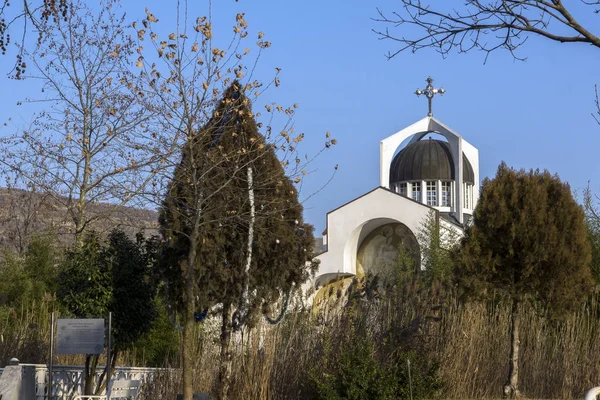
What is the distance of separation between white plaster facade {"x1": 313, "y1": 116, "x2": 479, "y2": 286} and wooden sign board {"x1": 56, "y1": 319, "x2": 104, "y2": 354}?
28173 millimetres

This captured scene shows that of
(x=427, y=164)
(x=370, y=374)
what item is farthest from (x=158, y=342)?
(x=427, y=164)

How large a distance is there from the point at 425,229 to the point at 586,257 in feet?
77.4

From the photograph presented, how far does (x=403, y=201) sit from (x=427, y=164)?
6.71 meters

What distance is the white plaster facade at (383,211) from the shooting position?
40.9 meters

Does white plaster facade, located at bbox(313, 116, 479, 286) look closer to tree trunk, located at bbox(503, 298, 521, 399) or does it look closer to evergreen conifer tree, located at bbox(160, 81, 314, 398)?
tree trunk, located at bbox(503, 298, 521, 399)

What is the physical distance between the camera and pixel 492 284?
1416 cm

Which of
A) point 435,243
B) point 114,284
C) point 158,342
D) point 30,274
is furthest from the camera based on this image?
point 435,243

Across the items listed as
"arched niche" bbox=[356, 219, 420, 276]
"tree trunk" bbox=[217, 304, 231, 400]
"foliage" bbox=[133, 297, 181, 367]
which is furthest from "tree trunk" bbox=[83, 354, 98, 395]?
"arched niche" bbox=[356, 219, 420, 276]

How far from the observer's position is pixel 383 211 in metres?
41.7

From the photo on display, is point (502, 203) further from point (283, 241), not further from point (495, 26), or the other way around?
point (495, 26)

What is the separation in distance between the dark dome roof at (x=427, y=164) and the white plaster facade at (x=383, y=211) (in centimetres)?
90

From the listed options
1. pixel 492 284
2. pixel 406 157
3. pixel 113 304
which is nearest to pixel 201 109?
pixel 113 304

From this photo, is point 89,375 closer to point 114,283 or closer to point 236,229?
point 114,283

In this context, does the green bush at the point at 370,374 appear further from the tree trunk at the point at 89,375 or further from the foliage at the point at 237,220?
the tree trunk at the point at 89,375
